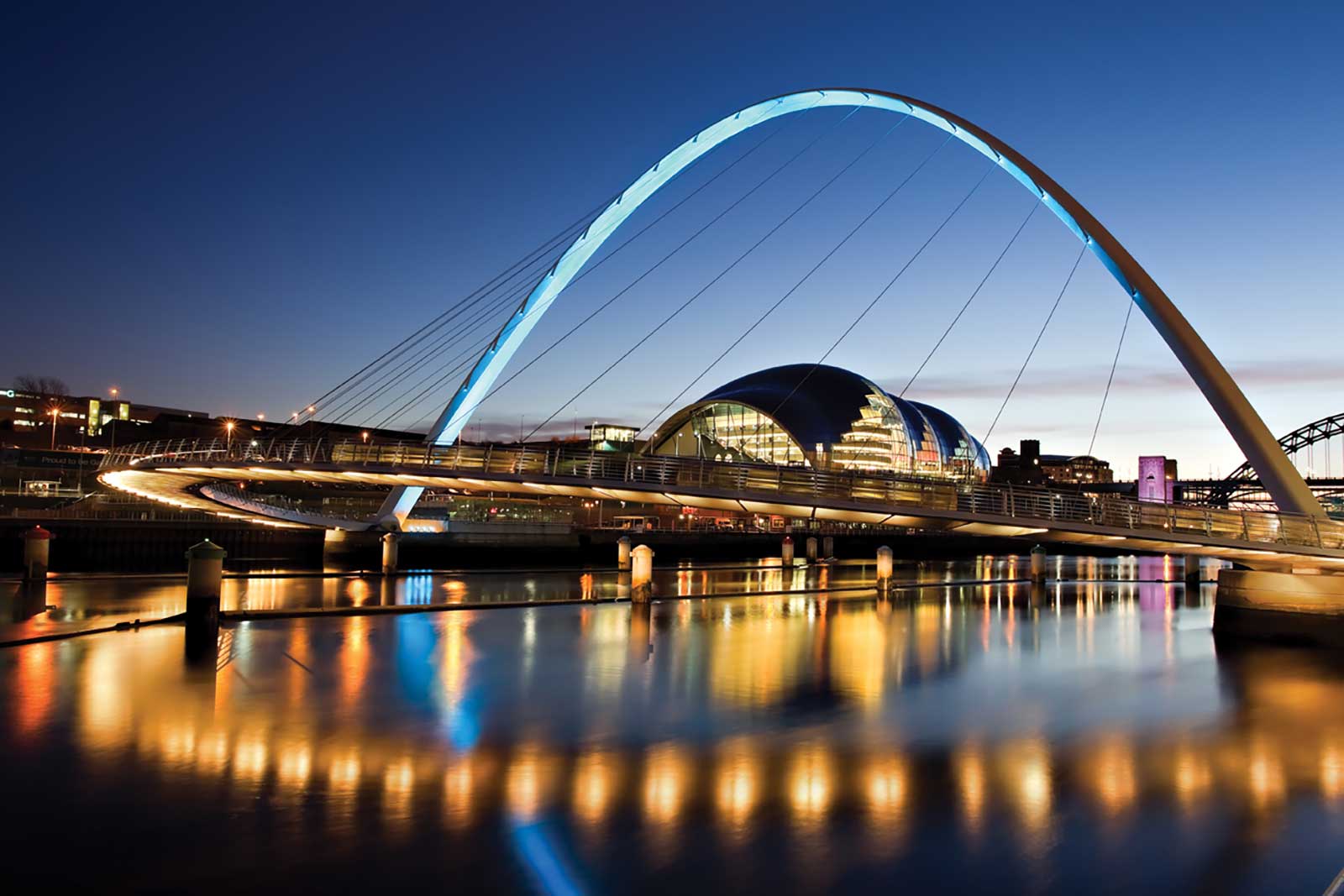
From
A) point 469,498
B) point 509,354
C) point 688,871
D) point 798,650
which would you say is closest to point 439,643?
point 798,650

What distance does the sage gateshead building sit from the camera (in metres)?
88.9

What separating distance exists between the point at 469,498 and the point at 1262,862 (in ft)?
278

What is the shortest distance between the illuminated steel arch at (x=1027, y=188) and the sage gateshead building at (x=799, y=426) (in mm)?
37439

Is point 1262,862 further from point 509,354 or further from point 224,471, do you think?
point 509,354

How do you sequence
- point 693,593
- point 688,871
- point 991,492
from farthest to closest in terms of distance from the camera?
point 693,593
point 991,492
point 688,871

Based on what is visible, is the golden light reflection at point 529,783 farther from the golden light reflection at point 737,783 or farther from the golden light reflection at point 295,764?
the golden light reflection at point 295,764

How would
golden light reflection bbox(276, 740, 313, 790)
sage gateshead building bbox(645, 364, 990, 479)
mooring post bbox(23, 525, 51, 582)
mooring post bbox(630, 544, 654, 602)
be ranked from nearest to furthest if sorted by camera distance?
golden light reflection bbox(276, 740, 313, 790) → mooring post bbox(23, 525, 51, 582) → mooring post bbox(630, 544, 654, 602) → sage gateshead building bbox(645, 364, 990, 479)

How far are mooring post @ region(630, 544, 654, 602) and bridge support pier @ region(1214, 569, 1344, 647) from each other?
15.8 m

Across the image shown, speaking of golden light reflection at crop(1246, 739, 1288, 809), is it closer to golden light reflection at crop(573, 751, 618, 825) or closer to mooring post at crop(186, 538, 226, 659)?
golden light reflection at crop(573, 751, 618, 825)

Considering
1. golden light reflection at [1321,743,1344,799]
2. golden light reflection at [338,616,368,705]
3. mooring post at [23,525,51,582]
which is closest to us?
golden light reflection at [1321,743,1344,799]

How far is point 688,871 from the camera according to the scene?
9.25m

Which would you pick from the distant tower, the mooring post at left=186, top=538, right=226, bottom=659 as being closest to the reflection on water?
the mooring post at left=186, top=538, right=226, bottom=659

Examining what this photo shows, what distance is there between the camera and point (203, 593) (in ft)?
72.0

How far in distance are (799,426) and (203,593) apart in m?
70.5
